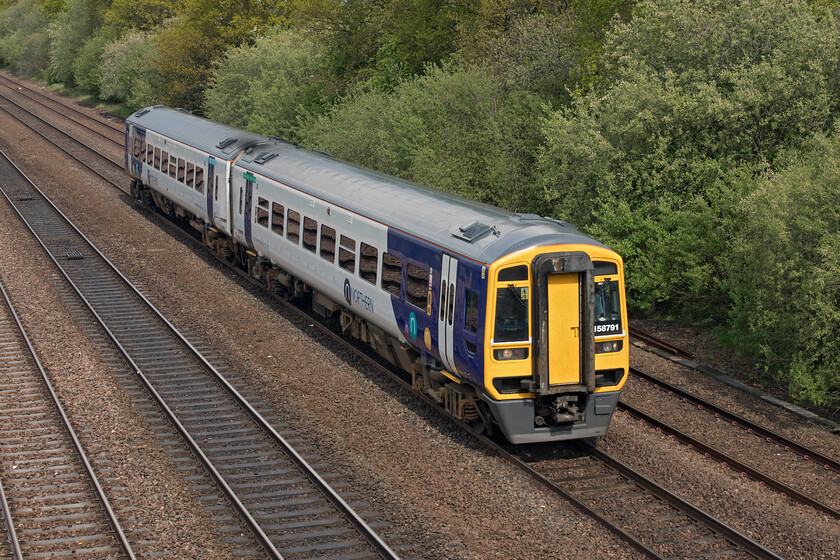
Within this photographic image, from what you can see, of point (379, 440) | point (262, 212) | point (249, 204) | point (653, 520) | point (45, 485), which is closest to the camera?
point (653, 520)

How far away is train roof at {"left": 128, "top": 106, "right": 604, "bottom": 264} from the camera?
12195 millimetres

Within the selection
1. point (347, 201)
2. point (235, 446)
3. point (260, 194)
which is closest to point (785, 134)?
point (347, 201)

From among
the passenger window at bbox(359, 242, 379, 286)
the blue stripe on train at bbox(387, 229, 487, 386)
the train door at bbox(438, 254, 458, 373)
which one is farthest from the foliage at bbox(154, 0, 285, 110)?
the train door at bbox(438, 254, 458, 373)

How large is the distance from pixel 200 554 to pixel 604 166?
1267cm

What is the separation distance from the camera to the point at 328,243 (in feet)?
54.0

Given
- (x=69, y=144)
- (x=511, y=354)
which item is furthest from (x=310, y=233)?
(x=69, y=144)

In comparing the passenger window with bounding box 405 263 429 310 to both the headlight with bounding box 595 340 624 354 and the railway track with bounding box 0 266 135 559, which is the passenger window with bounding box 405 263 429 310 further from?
the railway track with bounding box 0 266 135 559

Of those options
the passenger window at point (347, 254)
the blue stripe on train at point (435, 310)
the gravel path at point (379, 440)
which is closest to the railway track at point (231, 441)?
the gravel path at point (379, 440)

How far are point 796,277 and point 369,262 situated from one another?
275 inches

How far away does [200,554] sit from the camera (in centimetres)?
989

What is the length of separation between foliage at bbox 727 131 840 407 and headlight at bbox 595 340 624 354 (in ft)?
12.3

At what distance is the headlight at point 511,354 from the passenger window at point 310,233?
20.7 ft

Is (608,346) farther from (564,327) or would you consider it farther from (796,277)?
(796,277)

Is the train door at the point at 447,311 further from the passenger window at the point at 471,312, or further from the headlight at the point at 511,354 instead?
the headlight at the point at 511,354
